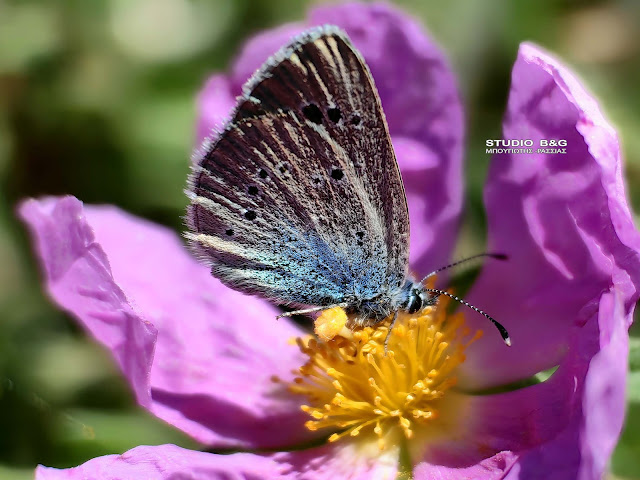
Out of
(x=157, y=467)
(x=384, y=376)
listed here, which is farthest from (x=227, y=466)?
(x=384, y=376)

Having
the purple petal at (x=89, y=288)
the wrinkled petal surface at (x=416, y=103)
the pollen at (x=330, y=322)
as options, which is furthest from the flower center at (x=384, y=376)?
the purple petal at (x=89, y=288)

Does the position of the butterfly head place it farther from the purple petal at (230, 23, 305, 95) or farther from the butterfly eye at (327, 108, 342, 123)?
the purple petal at (230, 23, 305, 95)

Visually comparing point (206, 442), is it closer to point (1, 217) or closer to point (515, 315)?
point (515, 315)

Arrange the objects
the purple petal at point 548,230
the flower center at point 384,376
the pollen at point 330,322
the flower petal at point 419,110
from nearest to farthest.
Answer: the purple petal at point 548,230
the pollen at point 330,322
the flower center at point 384,376
the flower petal at point 419,110

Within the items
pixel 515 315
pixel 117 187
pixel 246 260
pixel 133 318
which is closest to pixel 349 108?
pixel 246 260

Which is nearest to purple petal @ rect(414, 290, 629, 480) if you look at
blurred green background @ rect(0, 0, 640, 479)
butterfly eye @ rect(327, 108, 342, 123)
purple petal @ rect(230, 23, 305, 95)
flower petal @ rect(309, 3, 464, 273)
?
flower petal @ rect(309, 3, 464, 273)

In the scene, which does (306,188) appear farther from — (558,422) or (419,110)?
(558,422)

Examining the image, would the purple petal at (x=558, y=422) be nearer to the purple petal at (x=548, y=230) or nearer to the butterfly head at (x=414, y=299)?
the purple petal at (x=548, y=230)
